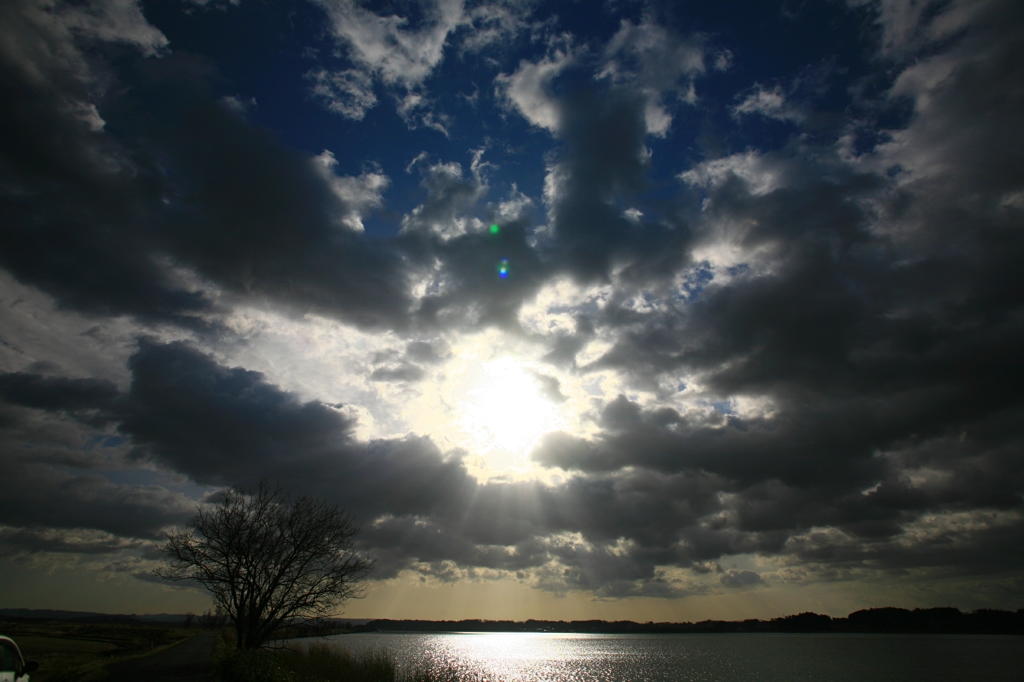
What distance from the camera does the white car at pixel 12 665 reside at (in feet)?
49.2

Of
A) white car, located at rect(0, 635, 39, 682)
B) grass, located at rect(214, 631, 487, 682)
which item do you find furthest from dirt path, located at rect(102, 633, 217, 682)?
white car, located at rect(0, 635, 39, 682)

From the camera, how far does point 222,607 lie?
34719mm

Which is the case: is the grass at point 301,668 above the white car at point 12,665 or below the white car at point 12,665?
below

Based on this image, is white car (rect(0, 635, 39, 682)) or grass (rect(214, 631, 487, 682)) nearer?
white car (rect(0, 635, 39, 682))

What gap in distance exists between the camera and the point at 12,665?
15.4 meters

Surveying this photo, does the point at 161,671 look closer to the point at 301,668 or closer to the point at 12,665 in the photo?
the point at 301,668

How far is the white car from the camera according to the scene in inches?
591

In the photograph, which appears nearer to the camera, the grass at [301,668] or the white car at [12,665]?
the white car at [12,665]

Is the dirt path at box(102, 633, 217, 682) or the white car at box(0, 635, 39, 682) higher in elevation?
the white car at box(0, 635, 39, 682)

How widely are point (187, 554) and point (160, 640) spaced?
4147 centimetres

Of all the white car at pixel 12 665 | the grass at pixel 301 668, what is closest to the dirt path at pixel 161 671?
the grass at pixel 301 668

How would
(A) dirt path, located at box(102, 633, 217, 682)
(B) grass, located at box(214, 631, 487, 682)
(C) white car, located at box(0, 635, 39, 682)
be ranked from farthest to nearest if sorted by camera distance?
(A) dirt path, located at box(102, 633, 217, 682), (B) grass, located at box(214, 631, 487, 682), (C) white car, located at box(0, 635, 39, 682)

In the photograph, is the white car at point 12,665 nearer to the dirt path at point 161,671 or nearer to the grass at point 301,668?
the grass at point 301,668

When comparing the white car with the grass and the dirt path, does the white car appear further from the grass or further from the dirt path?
the dirt path
